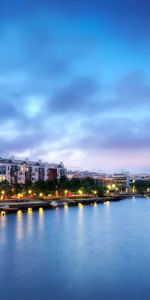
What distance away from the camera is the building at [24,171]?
307ft

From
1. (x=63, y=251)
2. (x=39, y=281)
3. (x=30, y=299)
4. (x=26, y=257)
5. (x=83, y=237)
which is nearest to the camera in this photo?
(x=30, y=299)

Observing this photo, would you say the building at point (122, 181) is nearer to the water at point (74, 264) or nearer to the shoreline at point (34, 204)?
the shoreline at point (34, 204)

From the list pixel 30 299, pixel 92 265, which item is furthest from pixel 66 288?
pixel 92 265

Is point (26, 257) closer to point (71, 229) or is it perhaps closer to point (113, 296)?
point (113, 296)

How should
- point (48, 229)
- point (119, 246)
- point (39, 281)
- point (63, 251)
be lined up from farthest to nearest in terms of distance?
point (48, 229) < point (119, 246) < point (63, 251) < point (39, 281)

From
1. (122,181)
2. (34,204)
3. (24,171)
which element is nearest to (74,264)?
(34,204)

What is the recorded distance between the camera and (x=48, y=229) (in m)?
34.7

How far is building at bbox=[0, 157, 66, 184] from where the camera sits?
93.6 metres

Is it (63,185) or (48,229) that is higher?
(63,185)

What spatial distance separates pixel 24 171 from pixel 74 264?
79620mm

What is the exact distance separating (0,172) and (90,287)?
7830 cm

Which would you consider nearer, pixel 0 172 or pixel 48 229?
pixel 48 229

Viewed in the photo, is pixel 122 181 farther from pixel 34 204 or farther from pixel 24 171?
pixel 34 204

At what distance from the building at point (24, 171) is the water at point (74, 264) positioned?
5999cm
